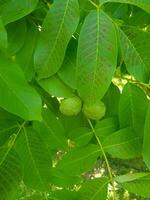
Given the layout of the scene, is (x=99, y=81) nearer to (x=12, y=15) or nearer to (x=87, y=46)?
(x=87, y=46)

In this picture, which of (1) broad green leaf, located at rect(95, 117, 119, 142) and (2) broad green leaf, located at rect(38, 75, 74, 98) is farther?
(1) broad green leaf, located at rect(95, 117, 119, 142)

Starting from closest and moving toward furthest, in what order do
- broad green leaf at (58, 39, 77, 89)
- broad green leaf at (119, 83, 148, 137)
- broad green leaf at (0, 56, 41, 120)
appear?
1. broad green leaf at (0, 56, 41, 120)
2. broad green leaf at (58, 39, 77, 89)
3. broad green leaf at (119, 83, 148, 137)

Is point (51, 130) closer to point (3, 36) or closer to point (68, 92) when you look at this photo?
point (68, 92)

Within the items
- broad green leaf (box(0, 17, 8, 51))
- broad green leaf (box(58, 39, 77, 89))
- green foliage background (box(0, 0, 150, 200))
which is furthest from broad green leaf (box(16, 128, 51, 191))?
broad green leaf (box(0, 17, 8, 51))

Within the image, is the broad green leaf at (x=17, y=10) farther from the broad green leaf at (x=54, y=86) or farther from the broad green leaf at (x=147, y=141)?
the broad green leaf at (x=147, y=141)

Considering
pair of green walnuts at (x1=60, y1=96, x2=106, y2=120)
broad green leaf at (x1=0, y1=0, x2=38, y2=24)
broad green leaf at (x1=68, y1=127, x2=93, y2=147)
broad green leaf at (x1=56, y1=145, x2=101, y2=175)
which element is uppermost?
broad green leaf at (x1=0, y1=0, x2=38, y2=24)

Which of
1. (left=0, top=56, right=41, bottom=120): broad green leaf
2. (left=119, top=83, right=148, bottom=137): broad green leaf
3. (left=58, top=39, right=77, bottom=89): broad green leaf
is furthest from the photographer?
(left=119, top=83, right=148, bottom=137): broad green leaf

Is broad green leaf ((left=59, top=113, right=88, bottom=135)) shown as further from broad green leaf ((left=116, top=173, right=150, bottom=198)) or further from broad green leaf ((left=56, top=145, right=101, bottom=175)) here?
broad green leaf ((left=116, top=173, right=150, bottom=198))

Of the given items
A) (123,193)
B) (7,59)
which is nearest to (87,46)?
(7,59)
